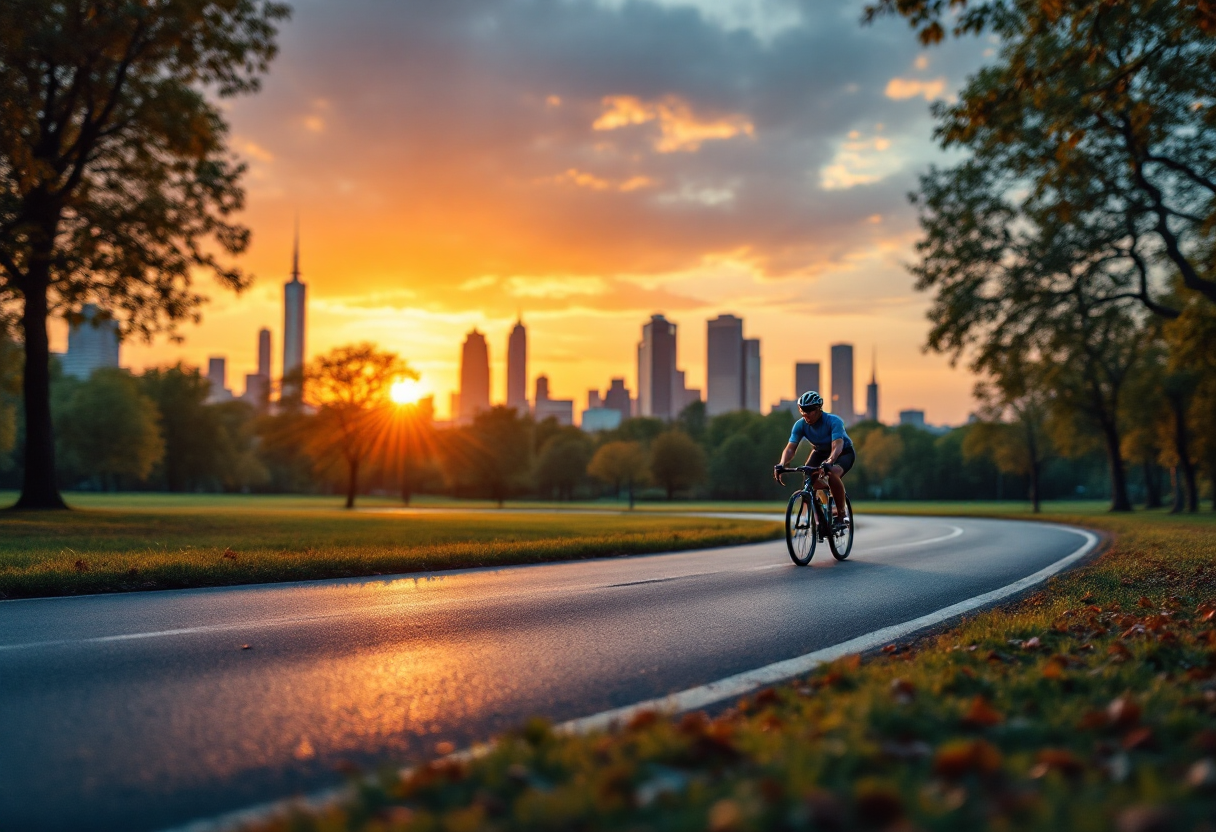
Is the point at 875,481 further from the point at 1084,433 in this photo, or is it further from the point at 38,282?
the point at 38,282

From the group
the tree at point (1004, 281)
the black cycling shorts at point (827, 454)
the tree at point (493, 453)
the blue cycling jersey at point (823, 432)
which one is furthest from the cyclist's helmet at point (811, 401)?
the tree at point (493, 453)

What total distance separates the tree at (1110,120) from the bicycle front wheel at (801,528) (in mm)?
4806

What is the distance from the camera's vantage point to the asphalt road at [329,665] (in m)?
3.27

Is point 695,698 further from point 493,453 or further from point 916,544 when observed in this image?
point 493,453

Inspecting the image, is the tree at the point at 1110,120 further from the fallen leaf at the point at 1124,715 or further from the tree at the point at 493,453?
the tree at the point at 493,453

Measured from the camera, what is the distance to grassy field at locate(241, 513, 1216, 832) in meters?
2.30

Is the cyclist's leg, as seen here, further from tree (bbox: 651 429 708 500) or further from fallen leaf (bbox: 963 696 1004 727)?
tree (bbox: 651 429 708 500)

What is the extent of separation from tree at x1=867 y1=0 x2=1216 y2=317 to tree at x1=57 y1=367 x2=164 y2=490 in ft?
211

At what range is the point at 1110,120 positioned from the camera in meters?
19.2

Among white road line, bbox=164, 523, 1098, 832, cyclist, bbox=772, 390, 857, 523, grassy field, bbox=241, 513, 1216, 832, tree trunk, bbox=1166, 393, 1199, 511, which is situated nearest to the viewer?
grassy field, bbox=241, 513, 1216, 832

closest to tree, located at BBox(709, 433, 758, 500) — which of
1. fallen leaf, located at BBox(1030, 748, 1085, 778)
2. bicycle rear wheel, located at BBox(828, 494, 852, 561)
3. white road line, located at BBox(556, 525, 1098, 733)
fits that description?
bicycle rear wheel, located at BBox(828, 494, 852, 561)

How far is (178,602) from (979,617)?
687 cm

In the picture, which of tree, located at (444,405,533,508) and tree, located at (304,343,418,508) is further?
tree, located at (444,405,533,508)

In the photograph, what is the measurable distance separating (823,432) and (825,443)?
0.16 metres
